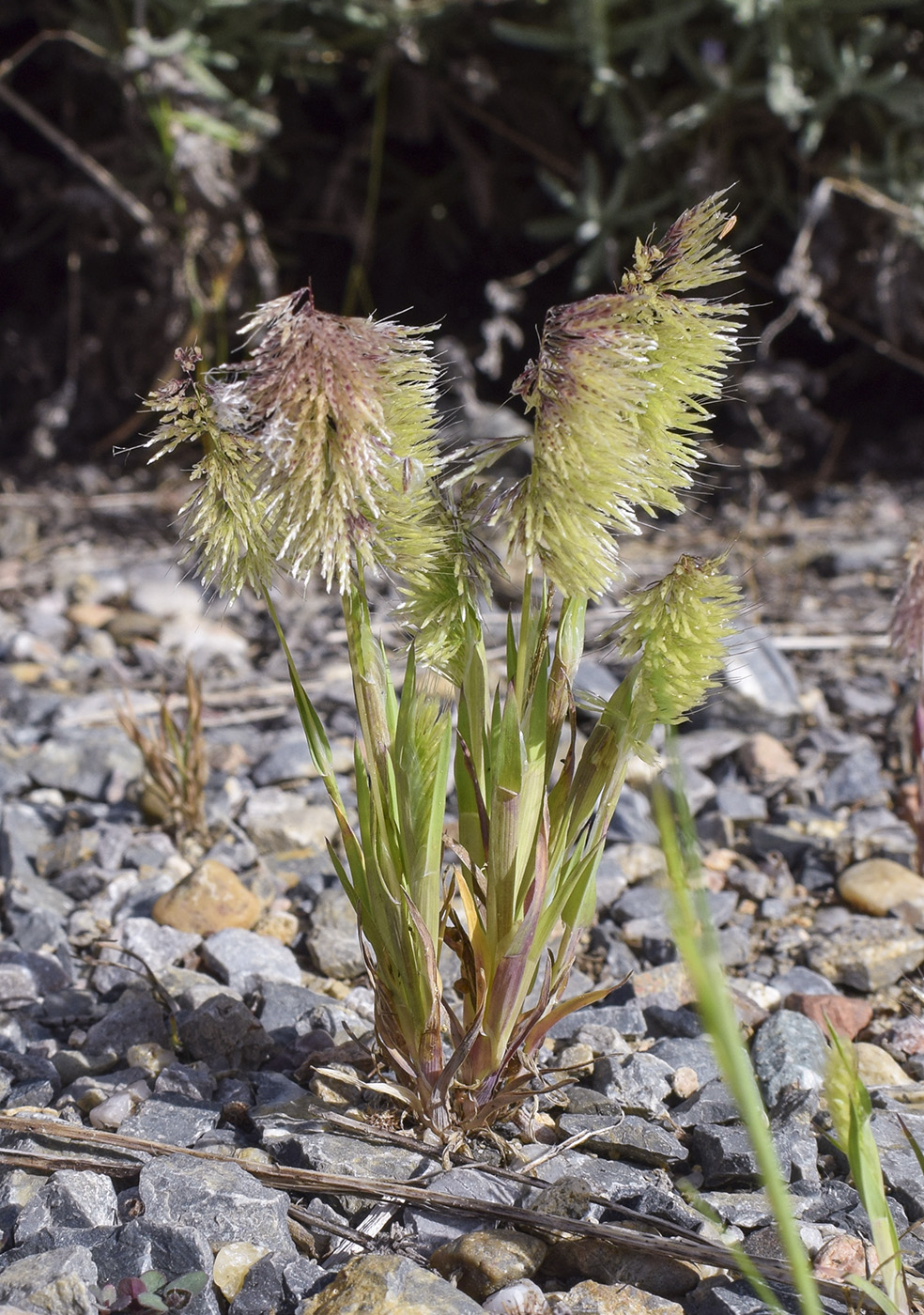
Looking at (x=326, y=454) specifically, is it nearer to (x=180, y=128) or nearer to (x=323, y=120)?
(x=180, y=128)

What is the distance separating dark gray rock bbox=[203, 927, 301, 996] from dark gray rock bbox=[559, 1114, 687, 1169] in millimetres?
574

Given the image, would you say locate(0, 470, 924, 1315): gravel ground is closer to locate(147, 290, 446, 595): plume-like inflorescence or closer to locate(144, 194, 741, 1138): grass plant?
locate(144, 194, 741, 1138): grass plant

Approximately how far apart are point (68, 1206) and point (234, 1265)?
0.70ft

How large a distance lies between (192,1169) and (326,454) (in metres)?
0.84

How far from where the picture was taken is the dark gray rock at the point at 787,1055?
5.37 feet

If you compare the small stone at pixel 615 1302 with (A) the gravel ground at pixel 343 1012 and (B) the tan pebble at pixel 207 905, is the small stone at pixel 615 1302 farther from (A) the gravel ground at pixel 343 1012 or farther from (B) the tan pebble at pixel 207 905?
(B) the tan pebble at pixel 207 905

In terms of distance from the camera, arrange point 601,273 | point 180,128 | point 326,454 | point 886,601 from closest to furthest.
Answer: point 326,454, point 886,601, point 180,128, point 601,273

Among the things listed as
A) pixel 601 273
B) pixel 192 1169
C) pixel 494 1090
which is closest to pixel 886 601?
pixel 601 273

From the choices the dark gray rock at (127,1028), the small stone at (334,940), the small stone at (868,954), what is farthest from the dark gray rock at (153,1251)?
the small stone at (868,954)

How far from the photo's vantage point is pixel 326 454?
109cm

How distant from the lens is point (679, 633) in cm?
119

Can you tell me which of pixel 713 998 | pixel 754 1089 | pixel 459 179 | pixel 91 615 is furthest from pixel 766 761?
pixel 459 179

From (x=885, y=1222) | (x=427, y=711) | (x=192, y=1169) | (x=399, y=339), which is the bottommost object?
(x=192, y=1169)

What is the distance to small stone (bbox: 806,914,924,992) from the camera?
1966 millimetres
